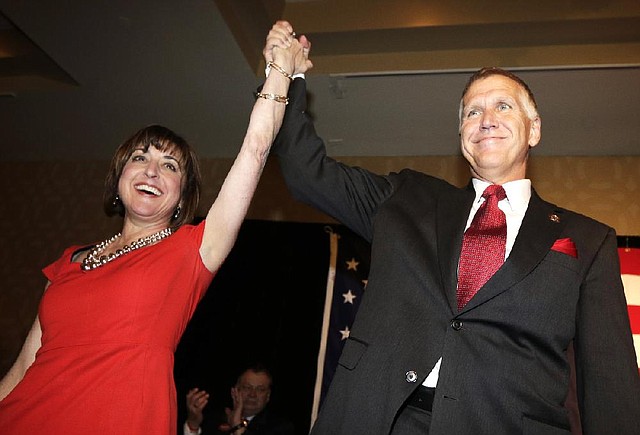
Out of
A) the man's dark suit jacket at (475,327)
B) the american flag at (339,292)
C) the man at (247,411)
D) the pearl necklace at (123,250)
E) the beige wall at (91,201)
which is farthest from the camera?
the beige wall at (91,201)

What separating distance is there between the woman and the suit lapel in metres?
0.61

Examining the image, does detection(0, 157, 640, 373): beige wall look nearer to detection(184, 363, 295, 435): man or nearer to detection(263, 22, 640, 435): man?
detection(184, 363, 295, 435): man

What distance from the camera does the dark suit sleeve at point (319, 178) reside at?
4.63 ft

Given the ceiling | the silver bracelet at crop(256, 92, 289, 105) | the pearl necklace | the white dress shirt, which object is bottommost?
the pearl necklace

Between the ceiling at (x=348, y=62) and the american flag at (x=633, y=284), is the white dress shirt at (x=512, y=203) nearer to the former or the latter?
the ceiling at (x=348, y=62)

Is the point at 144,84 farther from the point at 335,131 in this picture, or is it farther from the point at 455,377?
the point at 455,377

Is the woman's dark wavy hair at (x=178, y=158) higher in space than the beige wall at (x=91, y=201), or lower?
lower

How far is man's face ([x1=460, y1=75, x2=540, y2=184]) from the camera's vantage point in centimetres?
153

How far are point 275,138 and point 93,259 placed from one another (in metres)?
0.66


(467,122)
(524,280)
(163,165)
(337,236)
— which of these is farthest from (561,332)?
(337,236)

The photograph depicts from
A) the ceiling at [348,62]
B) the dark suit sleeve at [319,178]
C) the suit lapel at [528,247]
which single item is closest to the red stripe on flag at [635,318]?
the ceiling at [348,62]

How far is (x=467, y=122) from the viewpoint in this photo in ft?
5.23

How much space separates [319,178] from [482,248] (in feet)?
1.29

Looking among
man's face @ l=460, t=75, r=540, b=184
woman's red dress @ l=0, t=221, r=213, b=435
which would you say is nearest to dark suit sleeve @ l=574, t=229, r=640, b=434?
man's face @ l=460, t=75, r=540, b=184
